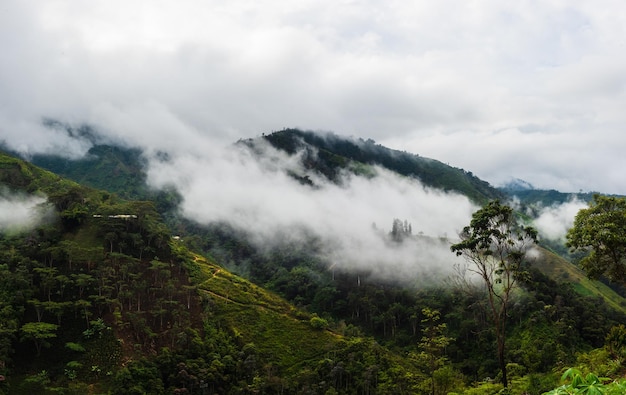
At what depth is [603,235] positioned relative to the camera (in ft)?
96.6

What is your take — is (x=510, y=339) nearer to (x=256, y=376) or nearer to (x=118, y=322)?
(x=256, y=376)

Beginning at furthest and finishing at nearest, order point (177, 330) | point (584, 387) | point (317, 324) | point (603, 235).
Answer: point (317, 324)
point (177, 330)
point (603, 235)
point (584, 387)

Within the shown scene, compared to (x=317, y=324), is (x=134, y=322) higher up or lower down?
higher up

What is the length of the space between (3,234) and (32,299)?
30.3 metres

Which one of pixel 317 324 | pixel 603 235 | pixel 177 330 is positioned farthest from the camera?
pixel 317 324

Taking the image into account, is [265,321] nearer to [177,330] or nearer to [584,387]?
[177,330]

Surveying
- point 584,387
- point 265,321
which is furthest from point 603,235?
point 265,321

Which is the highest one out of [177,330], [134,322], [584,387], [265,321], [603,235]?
[603,235]

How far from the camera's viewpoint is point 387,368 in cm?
9681

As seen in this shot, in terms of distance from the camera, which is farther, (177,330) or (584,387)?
(177,330)

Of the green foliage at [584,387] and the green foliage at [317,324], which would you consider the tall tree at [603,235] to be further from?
the green foliage at [317,324]

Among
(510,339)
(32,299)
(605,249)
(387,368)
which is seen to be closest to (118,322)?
(32,299)

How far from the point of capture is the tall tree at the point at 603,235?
29.5m

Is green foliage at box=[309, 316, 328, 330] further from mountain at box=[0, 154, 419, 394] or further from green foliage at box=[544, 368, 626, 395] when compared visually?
green foliage at box=[544, 368, 626, 395]
